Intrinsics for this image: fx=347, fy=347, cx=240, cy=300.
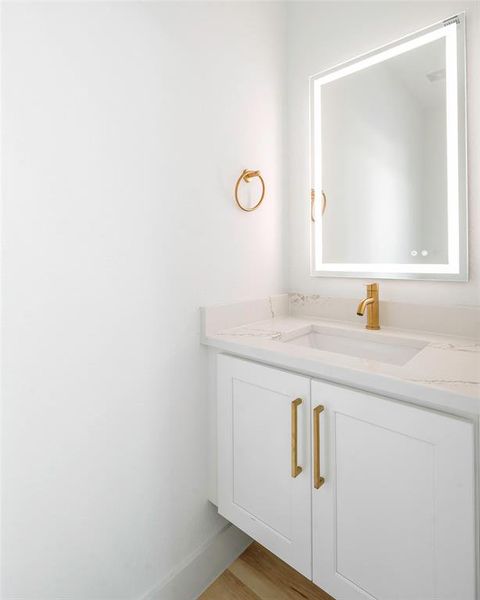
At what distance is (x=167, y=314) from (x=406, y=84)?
127 cm

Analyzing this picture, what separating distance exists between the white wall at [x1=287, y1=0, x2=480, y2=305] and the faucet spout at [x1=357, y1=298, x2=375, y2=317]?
0.32 feet

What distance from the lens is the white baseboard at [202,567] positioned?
1212 mm

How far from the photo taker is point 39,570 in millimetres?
920

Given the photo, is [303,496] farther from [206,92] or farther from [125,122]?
[206,92]

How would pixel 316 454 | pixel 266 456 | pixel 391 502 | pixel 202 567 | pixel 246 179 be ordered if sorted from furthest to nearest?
pixel 246 179 < pixel 202 567 < pixel 266 456 < pixel 316 454 < pixel 391 502

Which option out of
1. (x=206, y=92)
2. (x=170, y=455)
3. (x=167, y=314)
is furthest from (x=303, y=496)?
(x=206, y=92)

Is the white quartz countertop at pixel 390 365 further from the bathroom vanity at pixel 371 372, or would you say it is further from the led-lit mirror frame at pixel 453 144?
the led-lit mirror frame at pixel 453 144

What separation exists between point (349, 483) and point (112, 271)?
91 centimetres

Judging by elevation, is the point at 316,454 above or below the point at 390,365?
below

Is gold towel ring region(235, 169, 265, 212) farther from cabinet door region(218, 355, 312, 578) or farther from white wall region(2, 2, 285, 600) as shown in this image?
cabinet door region(218, 355, 312, 578)

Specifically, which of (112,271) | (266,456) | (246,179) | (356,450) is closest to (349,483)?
(356,450)

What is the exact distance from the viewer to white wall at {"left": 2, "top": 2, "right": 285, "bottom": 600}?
88 cm

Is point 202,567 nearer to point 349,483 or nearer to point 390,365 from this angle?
point 349,483

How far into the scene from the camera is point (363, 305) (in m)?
1.33
